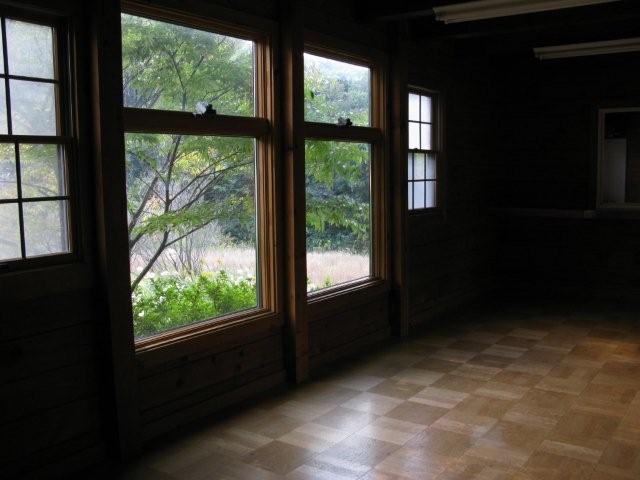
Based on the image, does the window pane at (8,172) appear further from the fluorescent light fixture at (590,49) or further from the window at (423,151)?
the fluorescent light fixture at (590,49)

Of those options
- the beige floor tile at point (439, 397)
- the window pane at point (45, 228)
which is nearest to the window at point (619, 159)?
the beige floor tile at point (439, 397)

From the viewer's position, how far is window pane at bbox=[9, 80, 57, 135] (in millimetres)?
2719

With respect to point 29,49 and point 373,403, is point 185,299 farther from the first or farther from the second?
point 29,49

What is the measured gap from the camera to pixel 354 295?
4977 millimetres

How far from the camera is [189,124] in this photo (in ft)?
11.4

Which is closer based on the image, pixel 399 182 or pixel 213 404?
pixel 213 404

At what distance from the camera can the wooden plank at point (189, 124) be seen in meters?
3.17

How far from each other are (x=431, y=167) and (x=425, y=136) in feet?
0.98

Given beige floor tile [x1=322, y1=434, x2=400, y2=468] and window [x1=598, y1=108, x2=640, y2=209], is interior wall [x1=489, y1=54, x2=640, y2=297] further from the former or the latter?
beige floor tile [x1=322, y1=434, x2=400, y2=468]

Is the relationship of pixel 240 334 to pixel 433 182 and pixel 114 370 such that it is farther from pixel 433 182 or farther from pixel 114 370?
pixel 433 182

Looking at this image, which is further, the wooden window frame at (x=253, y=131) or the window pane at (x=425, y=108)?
the window pane at (x=425, y=108)

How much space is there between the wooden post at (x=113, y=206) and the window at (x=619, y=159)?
18.5 feet

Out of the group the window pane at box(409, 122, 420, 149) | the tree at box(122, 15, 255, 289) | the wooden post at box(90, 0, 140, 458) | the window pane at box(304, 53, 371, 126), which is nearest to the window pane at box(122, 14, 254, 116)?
the tree at box(122, 15, 255, 289)

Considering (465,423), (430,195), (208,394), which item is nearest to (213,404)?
(208,394)
